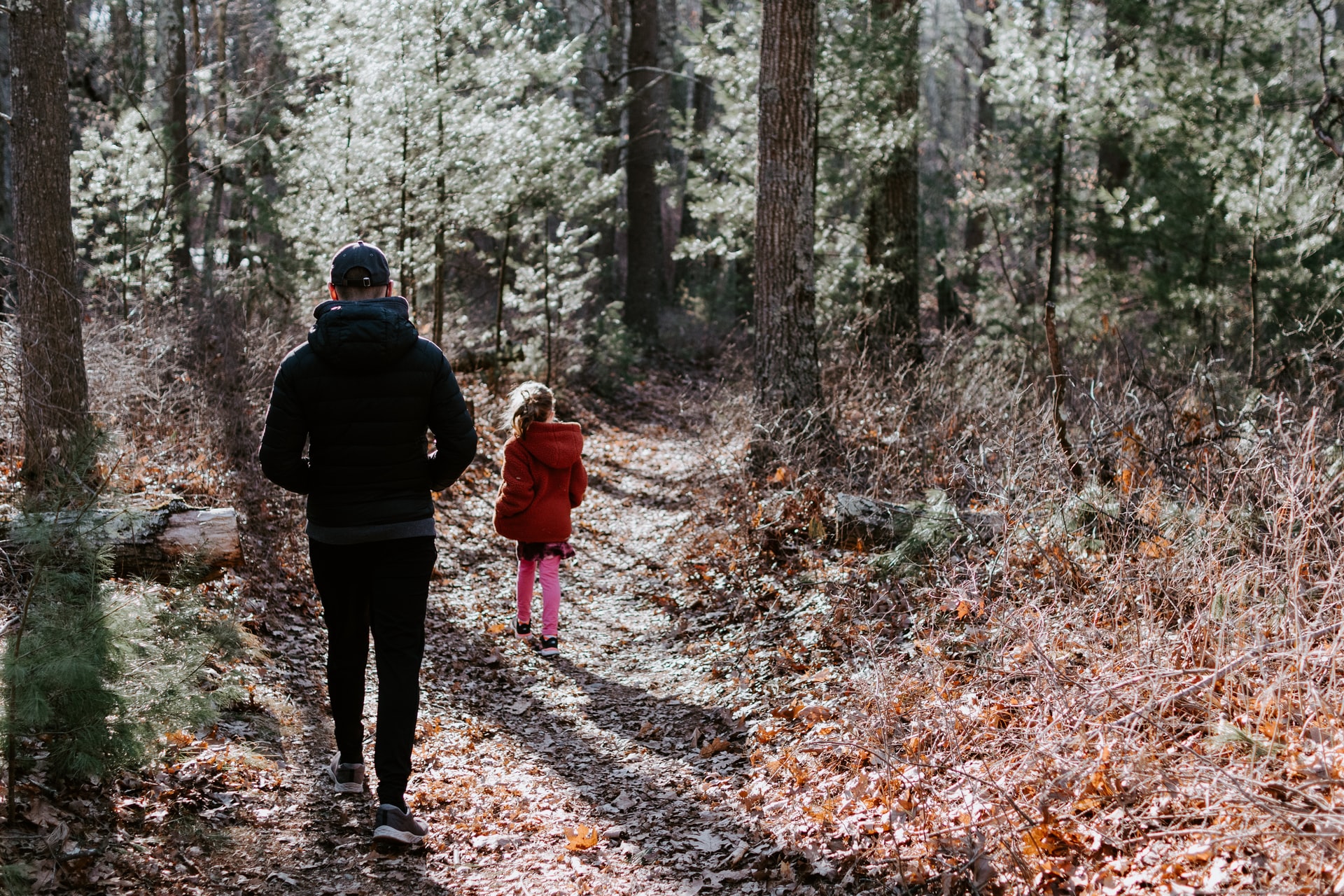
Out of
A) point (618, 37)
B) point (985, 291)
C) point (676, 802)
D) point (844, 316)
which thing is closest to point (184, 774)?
point (676, 802)

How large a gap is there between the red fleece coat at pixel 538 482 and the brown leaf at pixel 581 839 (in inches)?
100

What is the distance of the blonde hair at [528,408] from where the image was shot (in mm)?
6402

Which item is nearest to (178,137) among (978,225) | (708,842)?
(708,842)

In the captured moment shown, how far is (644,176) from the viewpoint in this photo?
65.1 ft

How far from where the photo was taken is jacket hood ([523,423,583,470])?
6.45 metres

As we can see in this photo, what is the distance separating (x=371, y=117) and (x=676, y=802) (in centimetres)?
928

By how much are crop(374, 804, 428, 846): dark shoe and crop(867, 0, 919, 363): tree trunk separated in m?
10.4

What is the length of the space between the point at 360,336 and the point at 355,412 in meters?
0.30

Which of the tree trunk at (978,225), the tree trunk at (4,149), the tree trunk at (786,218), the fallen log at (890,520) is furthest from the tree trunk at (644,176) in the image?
the fallen log at (890,520)

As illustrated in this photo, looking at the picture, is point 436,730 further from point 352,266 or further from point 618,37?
point 618,37

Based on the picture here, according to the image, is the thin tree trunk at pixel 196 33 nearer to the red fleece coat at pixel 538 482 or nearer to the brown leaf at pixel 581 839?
the red fleece coat at pixel 538 482

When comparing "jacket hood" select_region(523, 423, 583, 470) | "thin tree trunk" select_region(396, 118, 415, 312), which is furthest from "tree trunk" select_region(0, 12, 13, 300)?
"jacket hood" select_region(523, 423, 583, 470)

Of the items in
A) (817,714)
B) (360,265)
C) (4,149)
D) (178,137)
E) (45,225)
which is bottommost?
(817,714)

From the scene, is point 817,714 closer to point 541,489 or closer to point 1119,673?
point 1119,673
